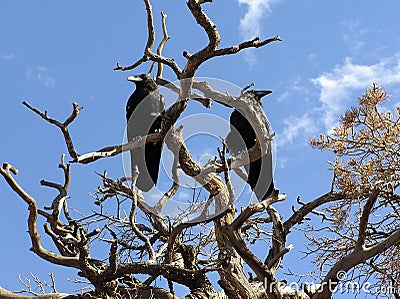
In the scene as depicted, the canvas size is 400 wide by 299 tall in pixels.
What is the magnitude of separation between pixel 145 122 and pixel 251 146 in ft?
3.34

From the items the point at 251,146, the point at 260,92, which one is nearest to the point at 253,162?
the point at 251,146

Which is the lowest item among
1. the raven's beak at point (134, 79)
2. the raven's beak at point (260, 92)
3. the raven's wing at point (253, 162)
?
the raven's wing at point (253, 162)

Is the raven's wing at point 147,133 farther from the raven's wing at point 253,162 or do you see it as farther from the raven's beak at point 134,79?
the raven's wing at point 253,162

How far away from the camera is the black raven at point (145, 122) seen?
5.17m

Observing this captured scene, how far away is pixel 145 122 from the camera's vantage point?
17.9 ft

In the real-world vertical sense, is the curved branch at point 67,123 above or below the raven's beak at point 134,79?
below

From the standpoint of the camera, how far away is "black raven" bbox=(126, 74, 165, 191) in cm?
517

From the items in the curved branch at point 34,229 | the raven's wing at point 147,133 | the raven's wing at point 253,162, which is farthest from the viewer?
the raven's wing at point 253,162

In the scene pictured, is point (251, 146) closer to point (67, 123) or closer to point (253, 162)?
point (253, 162)

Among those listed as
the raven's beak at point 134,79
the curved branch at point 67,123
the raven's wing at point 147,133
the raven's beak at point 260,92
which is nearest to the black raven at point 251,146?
the raven's beak at point 260,92

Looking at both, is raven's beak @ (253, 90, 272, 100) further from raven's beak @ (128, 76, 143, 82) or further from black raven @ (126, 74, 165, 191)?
raven's beak @ (128, 76, 143, 82)

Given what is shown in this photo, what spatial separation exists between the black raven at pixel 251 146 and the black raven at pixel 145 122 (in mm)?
728

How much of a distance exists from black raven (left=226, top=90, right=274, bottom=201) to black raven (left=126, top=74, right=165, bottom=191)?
73 cm

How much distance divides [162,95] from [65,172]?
187cm
